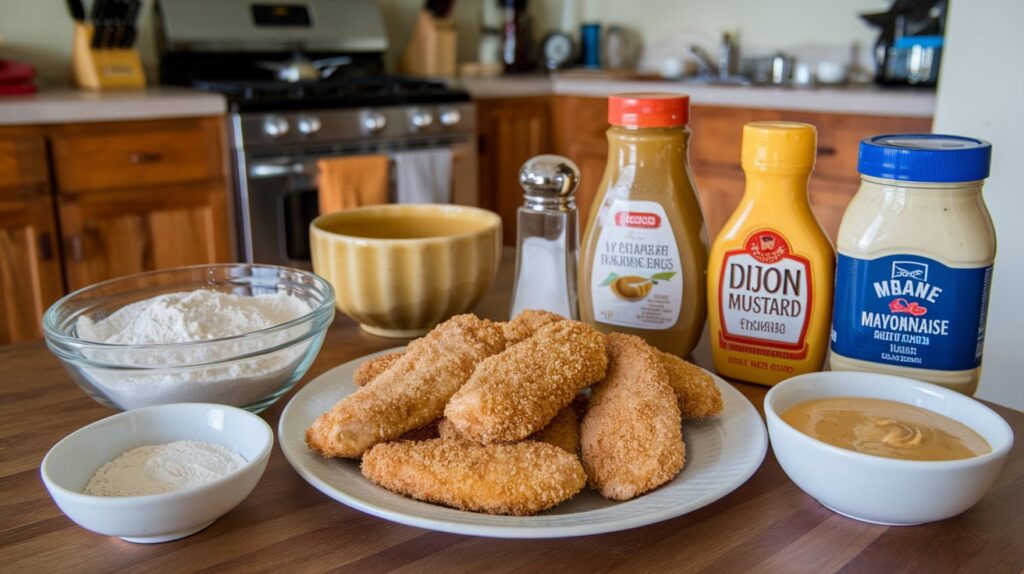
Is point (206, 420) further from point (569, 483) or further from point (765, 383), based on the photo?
point (765, 383)

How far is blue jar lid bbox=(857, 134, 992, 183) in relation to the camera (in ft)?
2.14

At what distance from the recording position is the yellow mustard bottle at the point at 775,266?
29.7 inches

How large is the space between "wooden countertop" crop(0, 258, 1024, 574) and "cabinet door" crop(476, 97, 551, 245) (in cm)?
249

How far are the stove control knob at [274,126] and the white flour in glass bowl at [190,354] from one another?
5.63 feet

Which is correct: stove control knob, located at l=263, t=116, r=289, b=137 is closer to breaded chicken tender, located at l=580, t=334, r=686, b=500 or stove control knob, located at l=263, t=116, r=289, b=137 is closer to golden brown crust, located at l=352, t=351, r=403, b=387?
golden brown crust, located at l=352, t=351, r=403, b=387

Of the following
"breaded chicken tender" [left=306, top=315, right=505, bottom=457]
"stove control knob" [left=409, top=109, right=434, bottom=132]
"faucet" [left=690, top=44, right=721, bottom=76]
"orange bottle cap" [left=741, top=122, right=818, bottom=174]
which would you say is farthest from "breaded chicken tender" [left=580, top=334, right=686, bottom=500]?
"faucet" [left=690, top=44, right=721, bottom=76]

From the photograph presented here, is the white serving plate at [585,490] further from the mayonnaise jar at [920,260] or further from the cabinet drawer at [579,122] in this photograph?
the cabinet drawer at [579,122]

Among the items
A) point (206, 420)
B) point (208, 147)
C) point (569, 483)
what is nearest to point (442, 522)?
point (569, 483)

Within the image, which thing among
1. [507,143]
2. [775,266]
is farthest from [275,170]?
[775,266]

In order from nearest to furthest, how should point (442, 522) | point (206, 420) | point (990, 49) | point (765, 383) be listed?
point (442, 522) → point (206, 420) → point (765, 383) → point (990, 49)

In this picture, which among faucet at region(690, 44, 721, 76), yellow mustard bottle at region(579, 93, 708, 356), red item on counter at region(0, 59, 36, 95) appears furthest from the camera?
faucet at region(690, 44, 721, 76)

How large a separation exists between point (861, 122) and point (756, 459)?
2022 millimetres

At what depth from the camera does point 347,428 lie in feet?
1.92

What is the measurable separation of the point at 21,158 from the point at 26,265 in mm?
285
